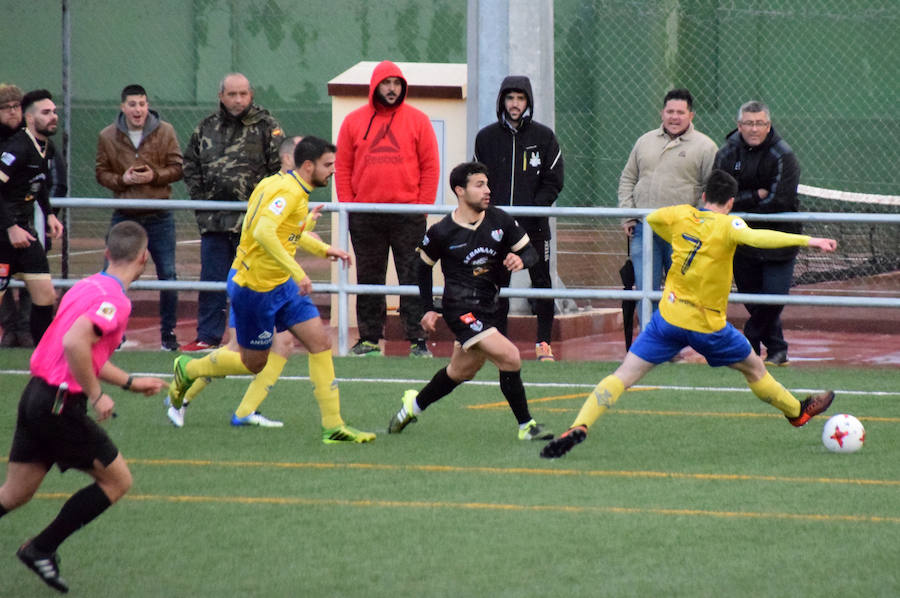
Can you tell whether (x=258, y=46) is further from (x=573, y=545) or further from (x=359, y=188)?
(x=573, y=545)

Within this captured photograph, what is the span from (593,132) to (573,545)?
1451 centimetres

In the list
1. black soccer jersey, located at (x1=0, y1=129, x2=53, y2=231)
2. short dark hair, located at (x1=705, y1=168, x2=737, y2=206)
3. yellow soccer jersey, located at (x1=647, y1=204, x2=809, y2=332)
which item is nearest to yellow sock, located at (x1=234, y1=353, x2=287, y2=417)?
yellow soccer jersey, located at (x1=647, y1=204, x2=809, y2=332)

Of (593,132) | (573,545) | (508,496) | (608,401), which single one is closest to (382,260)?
(608,401)

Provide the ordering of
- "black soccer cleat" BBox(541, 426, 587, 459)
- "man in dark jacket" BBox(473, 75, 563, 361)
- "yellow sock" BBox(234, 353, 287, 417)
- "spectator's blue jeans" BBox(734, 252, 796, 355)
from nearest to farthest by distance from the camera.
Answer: "black soccer cleat" BBox(541, 426, 587, 459) < "yellow sock" BBox(234, 353, 287, 417) < "spectator's blue jeans" BBox(734, 252, 796, 355) < "man in dark jacket" BBox(473, 75, 563, 361)

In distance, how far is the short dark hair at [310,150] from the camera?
7957 mm

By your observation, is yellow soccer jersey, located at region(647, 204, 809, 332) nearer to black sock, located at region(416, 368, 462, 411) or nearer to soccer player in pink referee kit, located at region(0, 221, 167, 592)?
black sock, located at region(416, 368, 462, 411)

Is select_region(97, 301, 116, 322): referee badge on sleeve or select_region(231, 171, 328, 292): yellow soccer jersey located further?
select_region(231, 171, 328, 292): yellow soccer jersey

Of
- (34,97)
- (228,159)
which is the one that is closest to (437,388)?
(228,159)

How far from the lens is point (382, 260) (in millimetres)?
11867

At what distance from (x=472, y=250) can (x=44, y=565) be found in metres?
3.47

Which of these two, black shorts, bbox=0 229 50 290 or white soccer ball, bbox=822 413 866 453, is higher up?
black shorts, bbox=0 229 50 290

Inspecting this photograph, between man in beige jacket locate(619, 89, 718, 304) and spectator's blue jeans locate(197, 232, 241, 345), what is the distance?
3.28 m

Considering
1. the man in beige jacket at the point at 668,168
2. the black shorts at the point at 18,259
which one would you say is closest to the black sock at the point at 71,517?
the black shorts at the point at 18,259

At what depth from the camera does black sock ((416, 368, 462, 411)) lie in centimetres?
833
